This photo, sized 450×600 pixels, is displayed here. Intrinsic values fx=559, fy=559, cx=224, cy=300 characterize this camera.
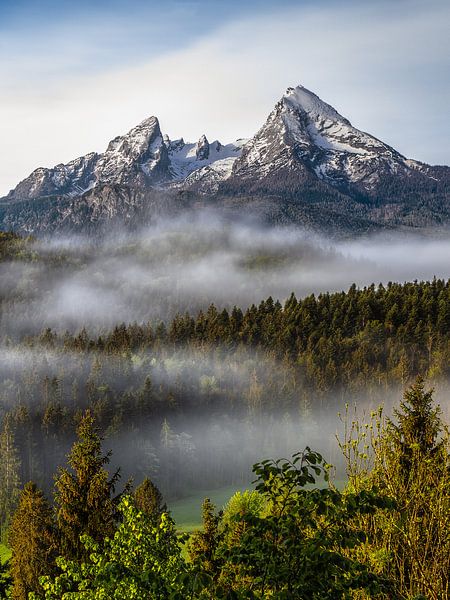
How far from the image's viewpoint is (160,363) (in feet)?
623

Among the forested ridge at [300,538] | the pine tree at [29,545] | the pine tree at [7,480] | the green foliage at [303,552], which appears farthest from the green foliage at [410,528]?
the pine tree at [7,480]

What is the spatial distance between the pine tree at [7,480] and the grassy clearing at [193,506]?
31.7 meters

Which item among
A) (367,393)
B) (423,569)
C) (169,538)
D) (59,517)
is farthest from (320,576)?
(367,393)

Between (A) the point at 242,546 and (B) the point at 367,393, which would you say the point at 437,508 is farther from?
(B) the point at 367,393

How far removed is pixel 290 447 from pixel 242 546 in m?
153

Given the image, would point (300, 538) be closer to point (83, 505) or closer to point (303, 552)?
point (303, 552)

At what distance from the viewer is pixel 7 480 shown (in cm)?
11575

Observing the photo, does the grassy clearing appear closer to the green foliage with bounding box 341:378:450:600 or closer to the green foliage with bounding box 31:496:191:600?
the green foliage with bounding box 31:496:191:600

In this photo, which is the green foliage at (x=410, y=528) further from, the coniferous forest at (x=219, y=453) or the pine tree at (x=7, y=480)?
the pine tree at (x=7, y=480)

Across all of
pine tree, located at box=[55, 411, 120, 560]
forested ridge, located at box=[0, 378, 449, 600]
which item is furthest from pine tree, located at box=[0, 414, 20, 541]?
forested ridge, located at box=[0, 378, 449, 600]

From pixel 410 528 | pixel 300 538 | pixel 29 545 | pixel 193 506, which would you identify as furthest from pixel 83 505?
pixel 193 506

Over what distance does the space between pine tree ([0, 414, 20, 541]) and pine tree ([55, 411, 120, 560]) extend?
288 ft

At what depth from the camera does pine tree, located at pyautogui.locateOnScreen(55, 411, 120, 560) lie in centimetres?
2341

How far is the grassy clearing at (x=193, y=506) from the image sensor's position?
10569 cm
